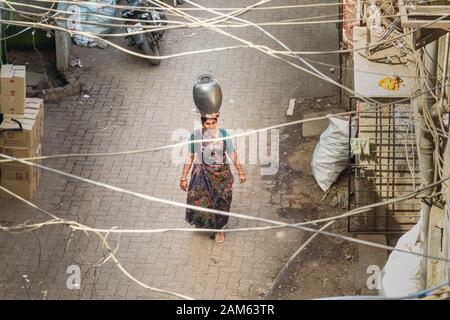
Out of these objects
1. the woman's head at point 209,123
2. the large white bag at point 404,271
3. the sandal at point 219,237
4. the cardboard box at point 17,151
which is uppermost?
the cardboard box at point 17,151

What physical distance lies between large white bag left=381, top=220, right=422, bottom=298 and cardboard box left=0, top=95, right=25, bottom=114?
441 centimetres

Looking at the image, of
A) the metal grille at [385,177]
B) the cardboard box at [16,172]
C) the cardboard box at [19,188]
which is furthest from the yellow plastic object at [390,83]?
the cardboard box at [19,188]

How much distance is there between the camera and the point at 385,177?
436 inches

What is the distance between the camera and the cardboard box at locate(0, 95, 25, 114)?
11.7m

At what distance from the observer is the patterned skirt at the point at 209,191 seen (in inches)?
429

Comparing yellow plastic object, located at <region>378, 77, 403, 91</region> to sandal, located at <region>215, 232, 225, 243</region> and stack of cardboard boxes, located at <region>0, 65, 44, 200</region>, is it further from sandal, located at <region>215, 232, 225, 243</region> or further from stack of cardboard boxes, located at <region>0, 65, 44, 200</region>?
stack of cardboard boxes, located at <region>0, 65, 44, 200</region>

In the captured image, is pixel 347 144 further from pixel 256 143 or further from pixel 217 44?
pixel 217 44

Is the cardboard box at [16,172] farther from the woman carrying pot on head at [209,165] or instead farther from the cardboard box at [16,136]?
the woman carrying pot on head at [209,165]

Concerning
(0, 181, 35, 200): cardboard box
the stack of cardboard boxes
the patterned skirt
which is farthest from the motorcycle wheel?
the patterned skirt

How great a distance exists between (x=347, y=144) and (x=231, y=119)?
193 cm

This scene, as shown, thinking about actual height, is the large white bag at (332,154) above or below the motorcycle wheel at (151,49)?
below

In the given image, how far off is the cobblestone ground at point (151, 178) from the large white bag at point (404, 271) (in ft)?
4.48
